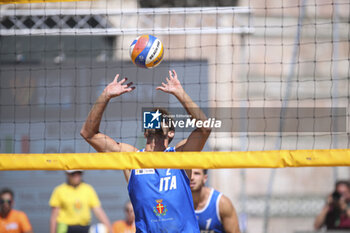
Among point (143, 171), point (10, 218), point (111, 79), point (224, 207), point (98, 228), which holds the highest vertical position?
point (111, 79)

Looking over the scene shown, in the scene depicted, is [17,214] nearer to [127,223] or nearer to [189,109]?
[127,223]

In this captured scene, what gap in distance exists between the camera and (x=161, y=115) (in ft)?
15.1

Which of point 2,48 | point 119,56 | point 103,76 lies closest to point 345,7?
point 119,56

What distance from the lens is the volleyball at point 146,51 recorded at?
4930mm

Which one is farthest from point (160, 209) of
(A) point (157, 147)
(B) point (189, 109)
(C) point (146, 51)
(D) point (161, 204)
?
(C) point (146, 51)

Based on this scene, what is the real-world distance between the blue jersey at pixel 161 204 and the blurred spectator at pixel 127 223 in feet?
11.1

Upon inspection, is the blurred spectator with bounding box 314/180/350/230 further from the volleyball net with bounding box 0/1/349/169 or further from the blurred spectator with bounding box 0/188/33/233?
the blurred spectator with bounding box 0/188/33/233

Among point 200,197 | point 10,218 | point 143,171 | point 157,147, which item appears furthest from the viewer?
point 10,218

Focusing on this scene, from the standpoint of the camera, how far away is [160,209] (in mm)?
4391

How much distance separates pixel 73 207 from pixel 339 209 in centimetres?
411

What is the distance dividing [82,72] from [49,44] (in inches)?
33.1

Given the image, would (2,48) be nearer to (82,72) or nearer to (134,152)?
(82,72)

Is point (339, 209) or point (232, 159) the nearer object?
point (232, 159)

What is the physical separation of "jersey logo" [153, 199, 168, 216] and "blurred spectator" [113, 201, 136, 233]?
3435mm
